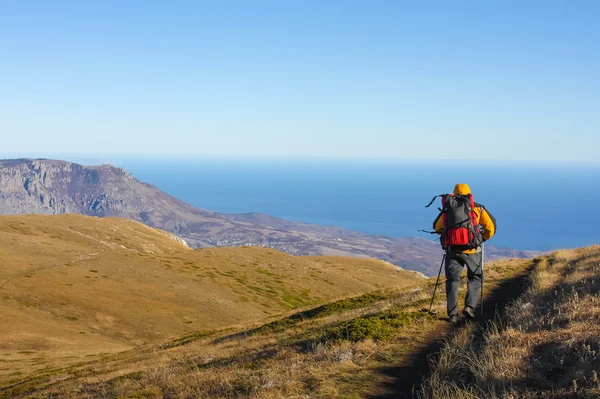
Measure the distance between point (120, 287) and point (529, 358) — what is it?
61.0 m

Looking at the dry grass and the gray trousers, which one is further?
the gray trousers

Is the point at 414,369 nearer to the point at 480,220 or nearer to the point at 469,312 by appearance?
the point at 469,312

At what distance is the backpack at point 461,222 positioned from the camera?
13.9 meters

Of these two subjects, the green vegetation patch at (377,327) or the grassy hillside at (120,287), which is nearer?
the green vegetation patch at (377,327)

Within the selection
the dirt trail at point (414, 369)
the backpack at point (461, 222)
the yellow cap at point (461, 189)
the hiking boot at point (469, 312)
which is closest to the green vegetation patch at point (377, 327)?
the dirt trail at point (414, 369)

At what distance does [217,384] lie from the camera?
10898mm

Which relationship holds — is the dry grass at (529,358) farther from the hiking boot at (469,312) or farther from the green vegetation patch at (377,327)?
the green vegetation patch at (377,327)

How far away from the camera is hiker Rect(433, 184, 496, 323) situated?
13914mm

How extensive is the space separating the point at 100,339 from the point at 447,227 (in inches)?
1690

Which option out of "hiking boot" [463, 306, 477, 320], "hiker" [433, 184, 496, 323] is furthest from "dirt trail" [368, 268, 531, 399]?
"hiker" [433, 184, 496, 323]

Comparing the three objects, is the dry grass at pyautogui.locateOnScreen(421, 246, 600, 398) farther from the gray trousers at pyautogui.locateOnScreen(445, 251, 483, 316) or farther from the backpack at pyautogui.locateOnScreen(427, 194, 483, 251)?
the backpack at pyautogui.locateOnScreen(427, 194, 483, 251)

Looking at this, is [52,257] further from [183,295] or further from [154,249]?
[154,249]

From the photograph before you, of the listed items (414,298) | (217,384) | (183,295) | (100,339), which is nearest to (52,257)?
(183,295)

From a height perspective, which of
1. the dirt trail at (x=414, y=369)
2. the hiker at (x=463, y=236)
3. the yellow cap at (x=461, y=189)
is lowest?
the dirt trail at (x=414, y=369)
